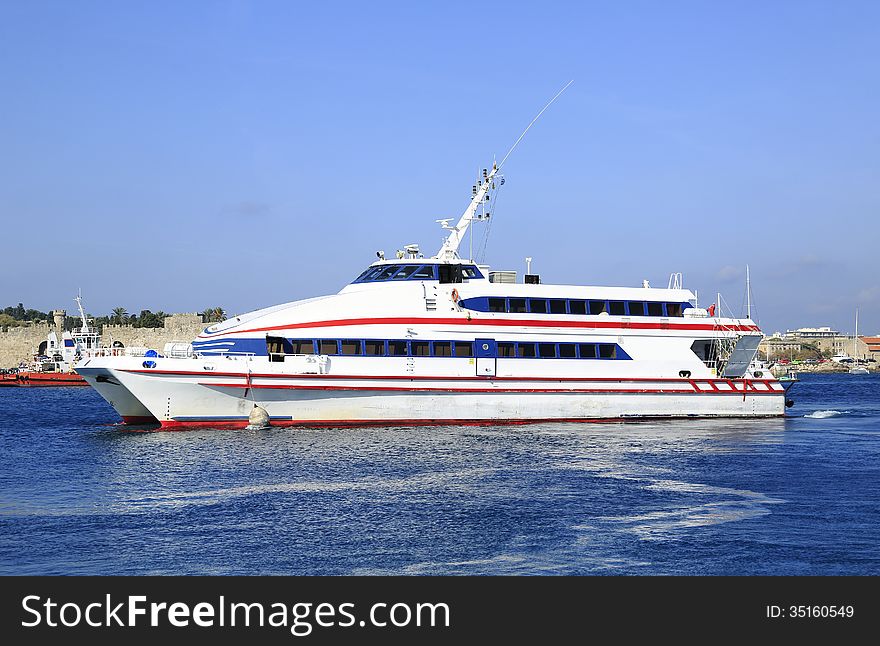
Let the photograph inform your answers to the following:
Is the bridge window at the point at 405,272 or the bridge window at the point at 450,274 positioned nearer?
the bridge window at the point at 405,272

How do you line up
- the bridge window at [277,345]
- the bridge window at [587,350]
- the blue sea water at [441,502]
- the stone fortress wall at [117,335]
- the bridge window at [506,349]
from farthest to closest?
the stone fortress wall at [117,335] < the bridge window at [587,350] < the bridge window at [506,349] < the bridge window at [277,345] < the blue sea water at [441,502]

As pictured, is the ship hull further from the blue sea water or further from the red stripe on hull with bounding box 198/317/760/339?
the red stripe on hull with bounding box 198/317/760/339

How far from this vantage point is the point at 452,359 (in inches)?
1444

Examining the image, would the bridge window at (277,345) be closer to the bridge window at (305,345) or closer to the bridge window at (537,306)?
the bridge window at (305,345)

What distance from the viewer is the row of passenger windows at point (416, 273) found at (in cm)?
3775

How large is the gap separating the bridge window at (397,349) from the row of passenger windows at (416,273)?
2.99 metres

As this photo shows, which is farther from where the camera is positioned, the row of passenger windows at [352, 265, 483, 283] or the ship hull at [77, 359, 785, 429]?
the row of passenger windows at [352, 265, 483, 283]

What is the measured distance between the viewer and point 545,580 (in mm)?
15500

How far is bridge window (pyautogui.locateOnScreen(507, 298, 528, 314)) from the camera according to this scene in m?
37.7

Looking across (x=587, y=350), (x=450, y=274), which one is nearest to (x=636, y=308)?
(x=587, y=350)

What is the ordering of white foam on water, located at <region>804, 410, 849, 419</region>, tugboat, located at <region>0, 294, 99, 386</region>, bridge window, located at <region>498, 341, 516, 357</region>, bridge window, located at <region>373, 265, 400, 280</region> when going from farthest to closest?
1. tugboat, located at <region>0, 294, 99, 386</region>
2. white foam on water, located at <region>804, 410, 849, 419</region>
3. bridge window, located at <region>373, 265, 400, 280</region>
4. bridge window, located at <region>498, 341, 516, 357</region>

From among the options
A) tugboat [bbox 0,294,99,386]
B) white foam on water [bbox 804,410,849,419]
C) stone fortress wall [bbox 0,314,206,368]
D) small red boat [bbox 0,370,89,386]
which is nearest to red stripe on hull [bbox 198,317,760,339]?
white foam on water [bbox 804,410,849,419]

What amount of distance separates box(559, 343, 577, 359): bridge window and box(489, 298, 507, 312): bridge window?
9.47 ft

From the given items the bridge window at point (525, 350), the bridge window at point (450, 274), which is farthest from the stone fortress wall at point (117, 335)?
the bridge window at point (525, 350)
